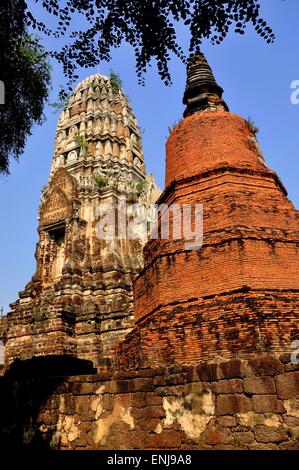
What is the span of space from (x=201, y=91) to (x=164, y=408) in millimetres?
8006

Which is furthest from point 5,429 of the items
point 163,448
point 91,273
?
point 91,273

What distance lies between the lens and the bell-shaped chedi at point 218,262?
4.99m

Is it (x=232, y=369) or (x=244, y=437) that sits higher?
(x=232, y=369)

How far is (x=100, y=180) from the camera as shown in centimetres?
1830

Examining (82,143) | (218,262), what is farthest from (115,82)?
(218,262)

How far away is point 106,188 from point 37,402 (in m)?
14.2

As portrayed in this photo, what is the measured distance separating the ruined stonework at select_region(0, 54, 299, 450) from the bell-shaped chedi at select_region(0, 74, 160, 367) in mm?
2312

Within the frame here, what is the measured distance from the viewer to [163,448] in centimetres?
Answer: 365

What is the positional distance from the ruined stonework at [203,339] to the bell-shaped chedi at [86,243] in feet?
7.58

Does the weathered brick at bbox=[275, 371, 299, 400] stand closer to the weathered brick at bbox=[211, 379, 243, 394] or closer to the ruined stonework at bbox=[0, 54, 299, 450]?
Answer: the ruined stonework at bbox=[0, 54, 299, 450]

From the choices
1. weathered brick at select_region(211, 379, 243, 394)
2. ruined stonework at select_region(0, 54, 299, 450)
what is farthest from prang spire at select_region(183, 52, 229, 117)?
weathered brick at select_region(211, 379, 243, 394)

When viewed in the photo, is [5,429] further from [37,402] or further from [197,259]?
[197,259]

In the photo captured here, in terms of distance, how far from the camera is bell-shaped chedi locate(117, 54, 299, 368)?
16.4ft

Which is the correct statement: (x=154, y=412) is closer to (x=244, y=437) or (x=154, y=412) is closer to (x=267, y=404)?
(x=244, y=437)
